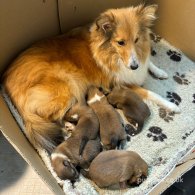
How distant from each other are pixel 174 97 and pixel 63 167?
933 millimetres

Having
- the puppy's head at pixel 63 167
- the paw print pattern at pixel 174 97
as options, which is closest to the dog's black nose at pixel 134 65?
the paw print pattern at pixel 174 97

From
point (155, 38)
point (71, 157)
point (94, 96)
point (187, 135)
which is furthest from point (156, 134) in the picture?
point (155, 38)

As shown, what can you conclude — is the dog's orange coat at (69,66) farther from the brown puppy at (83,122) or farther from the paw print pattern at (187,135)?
the paw print pattern at (187,135)

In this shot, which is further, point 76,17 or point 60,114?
point 76,17

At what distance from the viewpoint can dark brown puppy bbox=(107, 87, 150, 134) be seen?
2.01m

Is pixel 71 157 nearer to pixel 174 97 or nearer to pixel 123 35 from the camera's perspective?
pixel 123 35

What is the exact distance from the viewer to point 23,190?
2107 millimetres

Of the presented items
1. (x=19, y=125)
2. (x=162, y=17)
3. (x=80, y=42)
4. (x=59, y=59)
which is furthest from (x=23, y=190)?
(x=162, y=17)

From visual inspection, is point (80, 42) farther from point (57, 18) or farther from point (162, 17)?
point (162, 17)

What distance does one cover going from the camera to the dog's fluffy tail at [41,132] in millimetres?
1871

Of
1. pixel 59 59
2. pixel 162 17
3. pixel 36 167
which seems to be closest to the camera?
pixel 36 167

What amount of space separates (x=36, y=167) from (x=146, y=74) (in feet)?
3.29

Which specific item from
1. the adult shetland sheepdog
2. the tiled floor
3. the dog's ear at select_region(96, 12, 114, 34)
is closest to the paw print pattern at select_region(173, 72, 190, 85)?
the adult shetland sheepdog

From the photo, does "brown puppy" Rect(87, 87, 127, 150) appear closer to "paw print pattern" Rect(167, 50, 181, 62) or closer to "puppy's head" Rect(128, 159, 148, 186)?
"puppy's head" Rect(128, 159, 148, 186)
